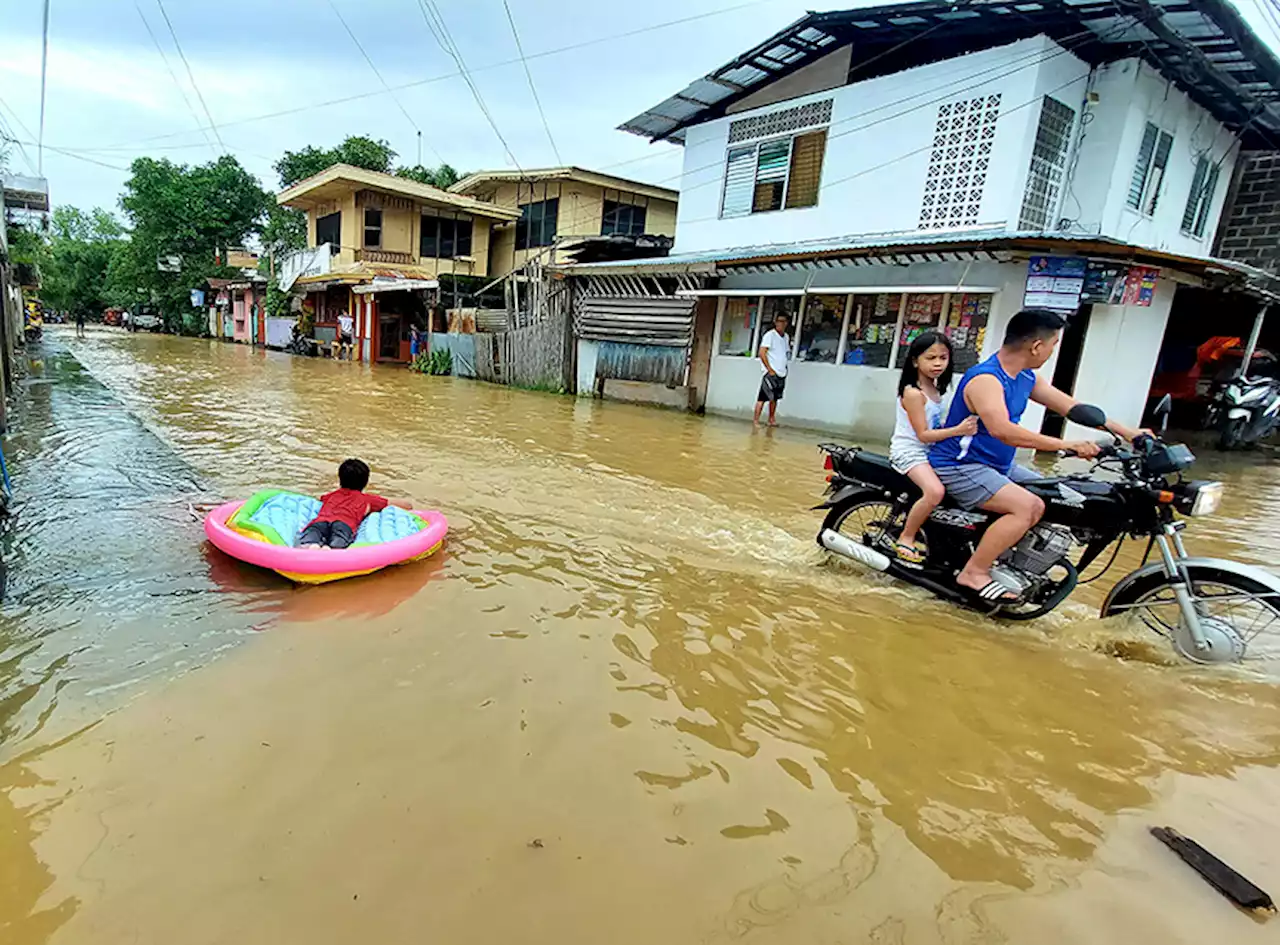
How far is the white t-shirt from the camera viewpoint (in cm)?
1159

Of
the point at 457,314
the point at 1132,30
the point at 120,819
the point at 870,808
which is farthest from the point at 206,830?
the point at 457,314

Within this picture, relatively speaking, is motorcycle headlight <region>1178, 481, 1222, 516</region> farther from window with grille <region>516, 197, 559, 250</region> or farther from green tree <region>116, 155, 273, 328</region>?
green tree <region>116, 155, 273, 328</region>

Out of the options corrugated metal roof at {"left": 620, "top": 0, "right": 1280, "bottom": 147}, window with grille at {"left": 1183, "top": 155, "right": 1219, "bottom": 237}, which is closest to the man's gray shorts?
corrugated metal roof at {"left": 620, "top": 0, "right": 1280, "bottom": 147}

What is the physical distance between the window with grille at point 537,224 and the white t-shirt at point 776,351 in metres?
13.6

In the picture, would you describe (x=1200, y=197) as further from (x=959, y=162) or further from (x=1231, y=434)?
(x=959, y=162)

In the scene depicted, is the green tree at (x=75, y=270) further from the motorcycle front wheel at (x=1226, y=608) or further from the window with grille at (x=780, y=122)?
the motorcycle front wheel at (x=1226, y=608)

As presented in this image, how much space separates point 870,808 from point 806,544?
3.18 meters

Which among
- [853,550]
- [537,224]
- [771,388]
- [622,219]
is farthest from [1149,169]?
[537,224]

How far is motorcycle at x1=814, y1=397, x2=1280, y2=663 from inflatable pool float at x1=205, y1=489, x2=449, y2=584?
311 centimetres

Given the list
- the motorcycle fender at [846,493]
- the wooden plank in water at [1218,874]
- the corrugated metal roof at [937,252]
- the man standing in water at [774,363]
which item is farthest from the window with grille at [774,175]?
the wooden plank in water at [1218,874]

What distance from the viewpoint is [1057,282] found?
9.03 m

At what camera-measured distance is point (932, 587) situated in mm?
4172

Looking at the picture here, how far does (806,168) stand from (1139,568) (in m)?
11.3

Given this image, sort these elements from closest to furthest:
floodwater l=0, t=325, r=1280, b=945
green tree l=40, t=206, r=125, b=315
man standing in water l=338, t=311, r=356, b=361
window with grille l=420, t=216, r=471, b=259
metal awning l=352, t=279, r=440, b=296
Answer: floodwater l=0, t=325, r=1280, b=945 → metal awning l=352, t=279, r=440, b=296 → window with grille l=420, t=216, r=471, b=259 → man standing in water l=338, t=311, r=356, b=361 → green tree l=40, t=206, r=125, b=315
